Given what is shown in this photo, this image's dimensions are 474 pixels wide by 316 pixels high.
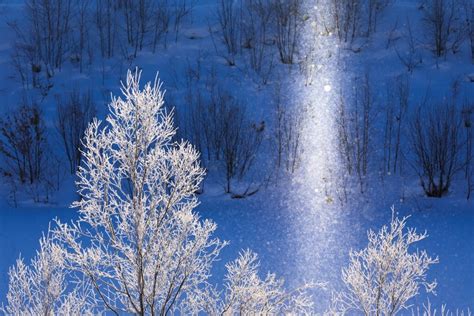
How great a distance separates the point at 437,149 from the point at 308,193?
11.2 ft

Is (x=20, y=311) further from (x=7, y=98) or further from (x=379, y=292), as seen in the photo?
(x=7, y=98)

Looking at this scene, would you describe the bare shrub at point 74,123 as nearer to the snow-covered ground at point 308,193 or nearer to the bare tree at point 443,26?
the snow-covered ground at point 308,193

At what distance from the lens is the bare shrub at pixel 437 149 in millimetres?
15914

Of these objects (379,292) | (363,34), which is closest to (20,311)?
(379,292)

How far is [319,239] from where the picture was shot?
567 inches

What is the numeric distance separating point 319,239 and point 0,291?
Answer: 22.3 feet

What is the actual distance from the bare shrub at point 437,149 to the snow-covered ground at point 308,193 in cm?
34

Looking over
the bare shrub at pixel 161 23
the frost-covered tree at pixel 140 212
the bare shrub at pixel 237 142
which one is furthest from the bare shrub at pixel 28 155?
the frost-covered tree at pixel 140 212

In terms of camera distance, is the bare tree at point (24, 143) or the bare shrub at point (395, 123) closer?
the bare shrub at point (395, 123)

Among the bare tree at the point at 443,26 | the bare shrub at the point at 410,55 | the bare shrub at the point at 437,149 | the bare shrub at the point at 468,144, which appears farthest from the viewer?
the bare tree at the point at 443,26

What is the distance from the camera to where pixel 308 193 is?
16188 mm

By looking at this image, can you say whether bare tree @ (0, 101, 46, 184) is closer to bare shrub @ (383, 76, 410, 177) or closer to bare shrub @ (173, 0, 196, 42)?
bare shrub @ (173, 0, 196, 42)

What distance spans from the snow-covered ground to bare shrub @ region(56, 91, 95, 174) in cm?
48

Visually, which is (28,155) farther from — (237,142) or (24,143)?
(237,142)
